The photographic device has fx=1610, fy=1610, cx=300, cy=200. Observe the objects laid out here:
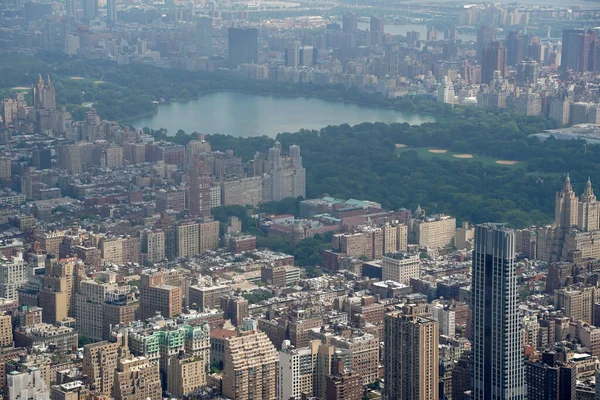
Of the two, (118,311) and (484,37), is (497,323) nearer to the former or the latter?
(118,311)

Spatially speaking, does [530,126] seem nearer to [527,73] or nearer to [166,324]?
[527,73]

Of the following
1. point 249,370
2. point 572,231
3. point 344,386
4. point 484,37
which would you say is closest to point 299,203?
point 572,231

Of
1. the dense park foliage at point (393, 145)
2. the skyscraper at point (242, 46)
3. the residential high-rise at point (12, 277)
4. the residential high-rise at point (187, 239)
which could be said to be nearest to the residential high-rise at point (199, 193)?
the residential high-rise at point (187, 239)

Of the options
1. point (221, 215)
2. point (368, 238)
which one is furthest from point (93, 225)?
point (368, 238)

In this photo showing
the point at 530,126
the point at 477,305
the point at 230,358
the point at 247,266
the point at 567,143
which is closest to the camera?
the point at 477,305

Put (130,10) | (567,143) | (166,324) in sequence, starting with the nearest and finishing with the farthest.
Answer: (166,324)
(567,143)
(130,10)

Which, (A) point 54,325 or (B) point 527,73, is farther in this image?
(B) point 527,73

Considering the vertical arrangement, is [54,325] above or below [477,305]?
below
